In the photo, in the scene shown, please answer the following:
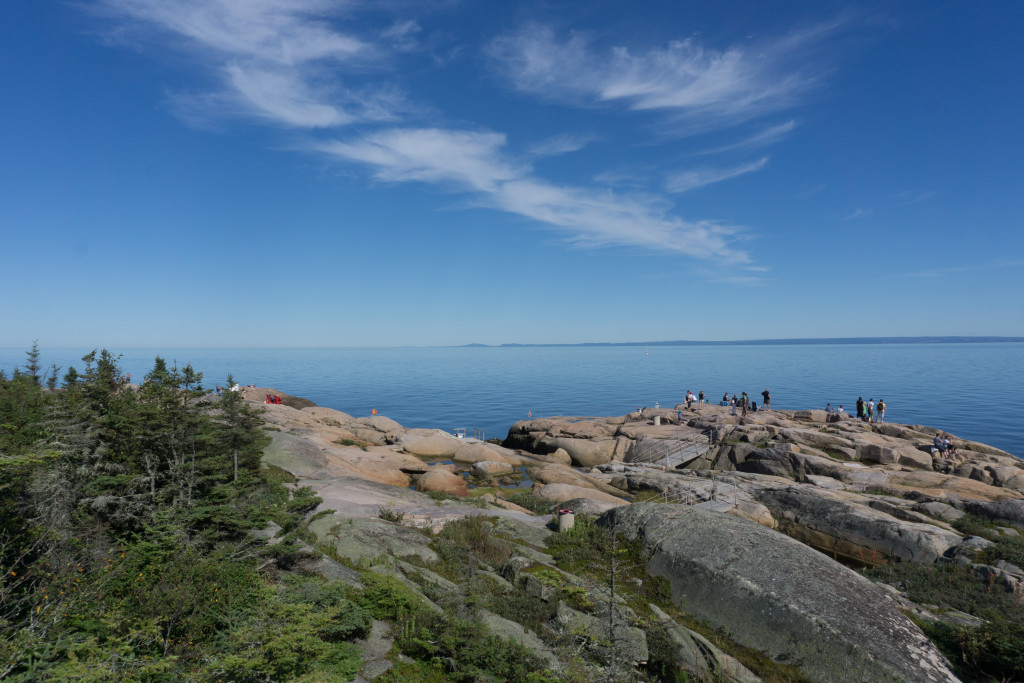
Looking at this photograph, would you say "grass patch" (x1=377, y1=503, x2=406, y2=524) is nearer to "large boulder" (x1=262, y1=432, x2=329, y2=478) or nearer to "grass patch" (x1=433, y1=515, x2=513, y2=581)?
"grass patch" (x1=433, y1=515, x2=513, y2=581)

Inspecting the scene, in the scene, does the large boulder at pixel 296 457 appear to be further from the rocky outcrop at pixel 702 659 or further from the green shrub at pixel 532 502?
the rocky outcrop at pixel 702 659

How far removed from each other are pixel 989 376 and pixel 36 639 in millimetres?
156264

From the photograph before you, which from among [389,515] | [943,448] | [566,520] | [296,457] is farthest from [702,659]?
[943,448]

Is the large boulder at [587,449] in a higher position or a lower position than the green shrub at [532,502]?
lower

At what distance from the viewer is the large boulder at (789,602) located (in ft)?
31.8

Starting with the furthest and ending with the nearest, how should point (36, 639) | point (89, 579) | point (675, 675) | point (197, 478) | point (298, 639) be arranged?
point (197, 478), point (675, 675), point (89, 579), point (298, 639), point (36, 639)

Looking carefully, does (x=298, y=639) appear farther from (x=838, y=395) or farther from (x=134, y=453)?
(x=838, y=395)

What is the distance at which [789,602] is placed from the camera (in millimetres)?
10727

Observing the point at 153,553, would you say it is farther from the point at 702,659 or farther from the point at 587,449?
the point at 587,449

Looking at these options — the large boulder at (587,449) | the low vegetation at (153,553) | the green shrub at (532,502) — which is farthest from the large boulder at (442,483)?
the large boulder at (587,449)

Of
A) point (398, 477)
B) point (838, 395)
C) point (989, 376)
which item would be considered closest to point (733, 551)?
point (398, 477)

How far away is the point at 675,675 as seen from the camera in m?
9.48

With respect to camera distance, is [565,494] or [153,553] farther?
[565,494]

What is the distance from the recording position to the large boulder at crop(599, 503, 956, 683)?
9680 millimetres
